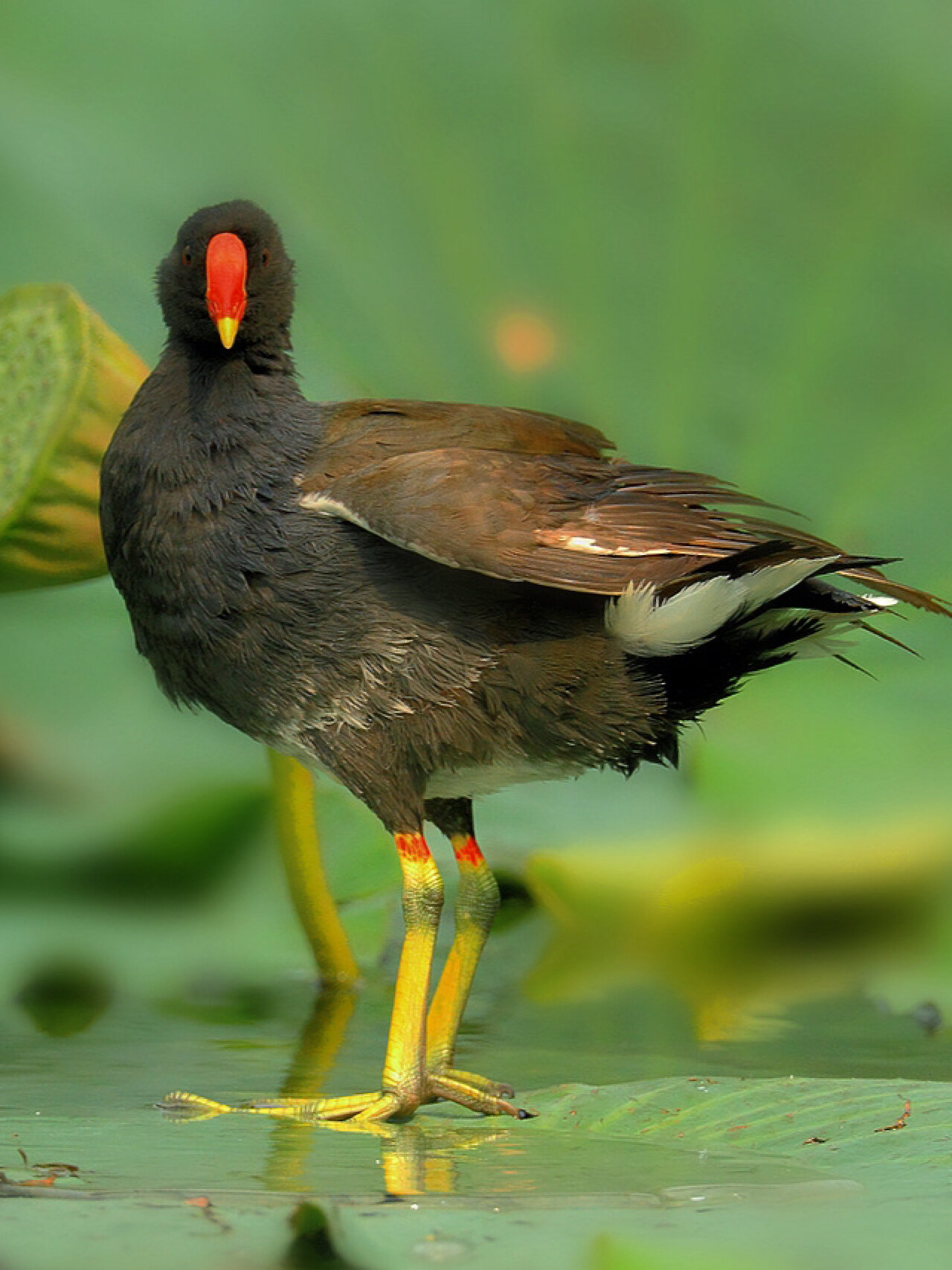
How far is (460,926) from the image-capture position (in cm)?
240

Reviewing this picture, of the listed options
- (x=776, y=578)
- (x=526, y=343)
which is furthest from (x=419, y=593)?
(x=526, y=343)

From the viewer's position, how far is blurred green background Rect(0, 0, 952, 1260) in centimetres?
277

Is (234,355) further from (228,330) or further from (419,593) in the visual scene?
(419,593)

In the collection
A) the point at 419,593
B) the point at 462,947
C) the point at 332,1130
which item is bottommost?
the point at 332,1130

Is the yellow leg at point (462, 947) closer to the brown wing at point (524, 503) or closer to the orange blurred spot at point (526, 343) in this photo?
the brown wing at point (524, 503)

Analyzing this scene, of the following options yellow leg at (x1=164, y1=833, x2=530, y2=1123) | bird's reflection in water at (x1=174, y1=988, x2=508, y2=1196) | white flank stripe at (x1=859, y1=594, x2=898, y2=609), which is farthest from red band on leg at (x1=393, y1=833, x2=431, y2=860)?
white flank stripe at (x1=859, y1=594, x2=898, y2=609)

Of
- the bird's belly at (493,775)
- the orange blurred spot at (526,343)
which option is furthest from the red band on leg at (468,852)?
the orange blurred spot at (526,343)

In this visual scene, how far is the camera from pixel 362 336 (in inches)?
120

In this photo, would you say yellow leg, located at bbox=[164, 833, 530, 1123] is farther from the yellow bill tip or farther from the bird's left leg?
the yellow bill tip

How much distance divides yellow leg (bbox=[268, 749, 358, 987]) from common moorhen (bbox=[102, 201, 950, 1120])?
485mm

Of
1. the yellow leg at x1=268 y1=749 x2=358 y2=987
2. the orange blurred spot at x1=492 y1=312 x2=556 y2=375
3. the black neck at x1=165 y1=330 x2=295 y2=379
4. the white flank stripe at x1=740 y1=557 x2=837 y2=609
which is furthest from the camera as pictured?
the orange blurred spot at x1=492 y1=312 x2=556 y2=375

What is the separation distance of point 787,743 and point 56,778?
110cm

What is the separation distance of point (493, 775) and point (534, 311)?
987 mm

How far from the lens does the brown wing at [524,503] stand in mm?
2049
